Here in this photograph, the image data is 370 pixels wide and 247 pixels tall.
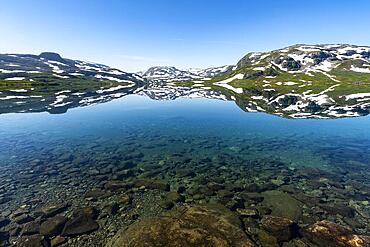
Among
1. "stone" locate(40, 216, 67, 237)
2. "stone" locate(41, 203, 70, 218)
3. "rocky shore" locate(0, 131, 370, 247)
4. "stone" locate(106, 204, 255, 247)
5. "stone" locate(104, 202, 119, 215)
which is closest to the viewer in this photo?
"stone" locate(106, 204, 255, 247)

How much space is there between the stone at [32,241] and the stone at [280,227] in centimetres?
Result: 1250

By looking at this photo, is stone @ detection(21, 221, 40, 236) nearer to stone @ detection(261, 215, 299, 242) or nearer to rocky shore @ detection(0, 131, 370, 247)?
rocky shore @ detection(0, 131, 370, 247)

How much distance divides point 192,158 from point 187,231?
53.0 ft

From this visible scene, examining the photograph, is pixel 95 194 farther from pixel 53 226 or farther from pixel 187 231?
pixel 187 231

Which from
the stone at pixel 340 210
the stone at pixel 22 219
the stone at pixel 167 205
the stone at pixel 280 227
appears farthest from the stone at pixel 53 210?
the stone at pixel 340 210

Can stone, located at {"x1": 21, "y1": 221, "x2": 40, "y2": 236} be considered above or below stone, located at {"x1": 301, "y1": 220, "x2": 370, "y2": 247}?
below

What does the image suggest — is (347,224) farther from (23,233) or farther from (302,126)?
(302,126)

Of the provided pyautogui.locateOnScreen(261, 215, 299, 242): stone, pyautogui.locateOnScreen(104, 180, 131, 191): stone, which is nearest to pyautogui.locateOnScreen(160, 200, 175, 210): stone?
pyautogui.locateOnScreen(104, 180, 131, 191): stone

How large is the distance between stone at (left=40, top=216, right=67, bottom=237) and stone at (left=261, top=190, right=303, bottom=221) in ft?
44.5

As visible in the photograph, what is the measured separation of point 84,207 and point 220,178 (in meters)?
11.9

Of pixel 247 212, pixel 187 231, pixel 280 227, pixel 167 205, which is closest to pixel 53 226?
pixel 167 205

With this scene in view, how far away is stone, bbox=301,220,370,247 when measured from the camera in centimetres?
1417

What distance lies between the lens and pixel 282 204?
19297 millimetres

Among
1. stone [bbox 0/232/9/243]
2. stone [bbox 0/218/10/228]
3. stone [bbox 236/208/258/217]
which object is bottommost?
stone [bbox 0/218/10/228]
